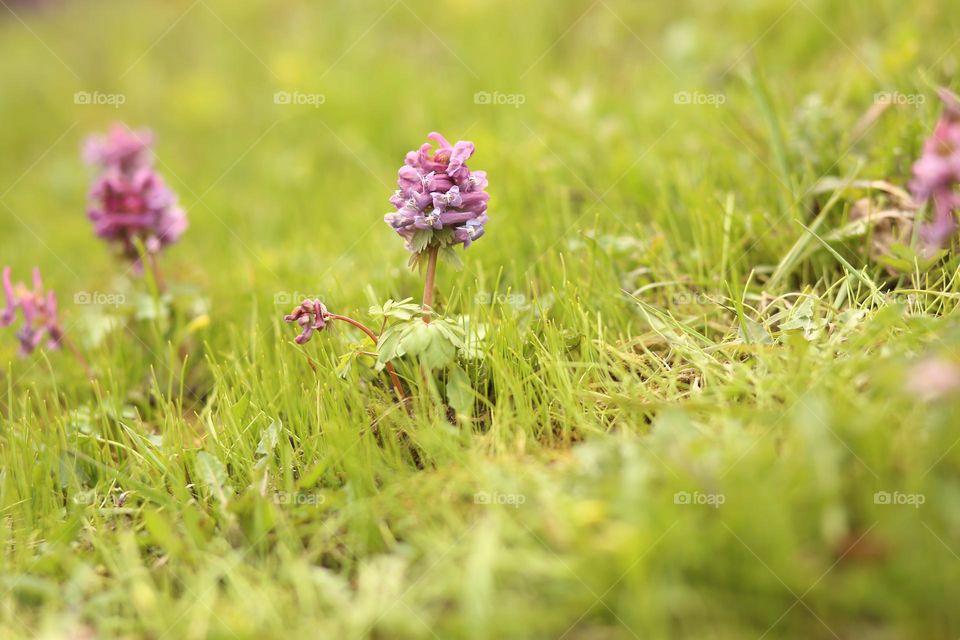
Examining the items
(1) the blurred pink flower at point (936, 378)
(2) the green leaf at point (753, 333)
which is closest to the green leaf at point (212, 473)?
(2) the green leaf at point (753, 333)

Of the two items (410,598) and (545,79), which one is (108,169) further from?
(410,598)

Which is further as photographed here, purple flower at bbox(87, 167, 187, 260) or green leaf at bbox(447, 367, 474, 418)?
purple flower at bbox(87, 167, 187, 260)

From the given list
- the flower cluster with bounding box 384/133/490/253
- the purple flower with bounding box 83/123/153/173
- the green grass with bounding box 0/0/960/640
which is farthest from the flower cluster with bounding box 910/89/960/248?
the purple flower with bounding box 83/123/153/173

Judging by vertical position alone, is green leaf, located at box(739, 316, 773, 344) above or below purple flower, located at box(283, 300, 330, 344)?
below

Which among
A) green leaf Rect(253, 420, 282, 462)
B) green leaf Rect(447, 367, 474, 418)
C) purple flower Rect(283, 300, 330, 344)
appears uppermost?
purple flower Rect(283, 300, 330, 344)

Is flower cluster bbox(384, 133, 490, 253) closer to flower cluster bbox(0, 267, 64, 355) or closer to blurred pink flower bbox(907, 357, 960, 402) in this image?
blurred pink flower bbox(907, 357, 960, 402)

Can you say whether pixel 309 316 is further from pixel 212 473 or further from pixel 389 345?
pixel 212 473

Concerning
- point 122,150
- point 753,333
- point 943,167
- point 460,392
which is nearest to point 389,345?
point 460,392
